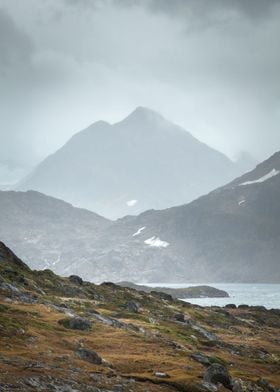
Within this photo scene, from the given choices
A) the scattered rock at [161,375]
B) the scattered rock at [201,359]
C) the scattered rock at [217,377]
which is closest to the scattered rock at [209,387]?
the scattered rock at [217,377]

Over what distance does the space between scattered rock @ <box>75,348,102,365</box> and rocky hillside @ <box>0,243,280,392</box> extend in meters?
0.02

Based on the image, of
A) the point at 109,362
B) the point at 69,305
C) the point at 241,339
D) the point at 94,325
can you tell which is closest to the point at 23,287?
the point at 69,305

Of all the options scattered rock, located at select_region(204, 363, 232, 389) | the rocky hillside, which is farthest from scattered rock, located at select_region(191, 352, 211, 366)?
scattered rock, located at select_region(204, 363, 232, 389)

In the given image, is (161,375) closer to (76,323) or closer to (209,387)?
(209,387)

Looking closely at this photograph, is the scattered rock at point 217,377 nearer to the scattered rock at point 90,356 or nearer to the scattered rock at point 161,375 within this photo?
the scattered rock at point 161,375

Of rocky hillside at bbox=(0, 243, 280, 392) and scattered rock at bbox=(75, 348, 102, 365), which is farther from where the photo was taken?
scattered rock at bbox=(75, 348, 102, 365)

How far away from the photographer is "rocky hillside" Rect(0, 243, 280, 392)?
4650 cm

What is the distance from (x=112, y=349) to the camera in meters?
65.6

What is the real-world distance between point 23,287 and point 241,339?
122 ft

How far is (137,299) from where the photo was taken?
13625cm

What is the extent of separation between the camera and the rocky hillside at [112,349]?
153ft

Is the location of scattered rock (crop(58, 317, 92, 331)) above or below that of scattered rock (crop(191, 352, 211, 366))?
above

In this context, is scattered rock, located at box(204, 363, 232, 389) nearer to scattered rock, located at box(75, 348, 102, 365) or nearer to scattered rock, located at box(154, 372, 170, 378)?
scattered rock, located at box(154, 372, 170, 378)

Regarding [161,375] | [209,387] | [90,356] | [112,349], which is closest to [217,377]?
[209,387]
